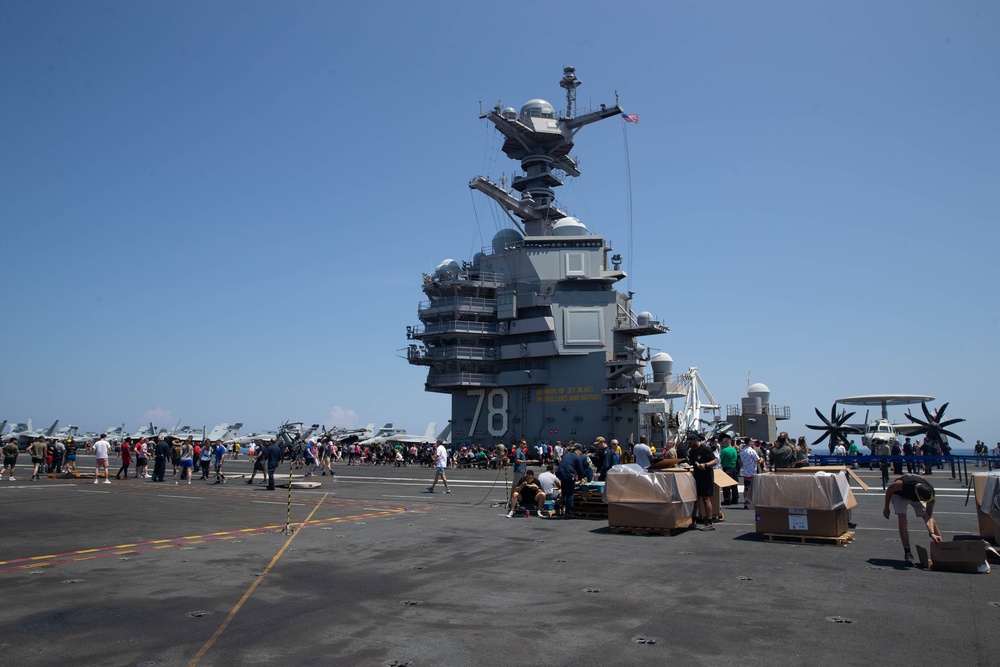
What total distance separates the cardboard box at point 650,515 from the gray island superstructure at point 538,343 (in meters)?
30.3

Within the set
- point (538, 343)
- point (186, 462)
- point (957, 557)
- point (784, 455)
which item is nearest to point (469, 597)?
point (957, 557)

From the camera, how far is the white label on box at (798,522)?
11.3 metres

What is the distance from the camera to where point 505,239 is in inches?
2061

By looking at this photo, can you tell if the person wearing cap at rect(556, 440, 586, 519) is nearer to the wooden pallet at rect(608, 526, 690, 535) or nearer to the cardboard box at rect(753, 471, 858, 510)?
the wooden pallet at rect(608, 526, 690, 535)

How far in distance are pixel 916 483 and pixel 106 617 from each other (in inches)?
→ 404

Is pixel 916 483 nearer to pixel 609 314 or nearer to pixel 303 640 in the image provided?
pixel 303 640

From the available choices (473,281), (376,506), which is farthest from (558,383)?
(376,506)

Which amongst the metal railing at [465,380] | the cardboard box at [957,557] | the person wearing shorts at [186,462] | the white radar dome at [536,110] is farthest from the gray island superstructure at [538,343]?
the cardboard box at [957,557]

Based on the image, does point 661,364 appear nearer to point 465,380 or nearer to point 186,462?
point 465,380

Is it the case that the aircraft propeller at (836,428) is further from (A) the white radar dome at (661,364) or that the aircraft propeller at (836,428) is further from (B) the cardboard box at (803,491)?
(B) the cardboard box at (803,491)

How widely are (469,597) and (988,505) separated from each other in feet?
26.4

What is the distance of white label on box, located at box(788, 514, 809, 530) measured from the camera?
37.2 ft

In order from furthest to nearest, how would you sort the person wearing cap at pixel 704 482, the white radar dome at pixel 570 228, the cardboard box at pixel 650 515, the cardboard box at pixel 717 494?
the white radar dome at pixel 570 228 < the cardboard box at pixel 717 494 < the person wearing cap at pixel 704 482 < the cardboard box at pixel 650 515

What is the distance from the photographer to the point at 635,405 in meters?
44.1
